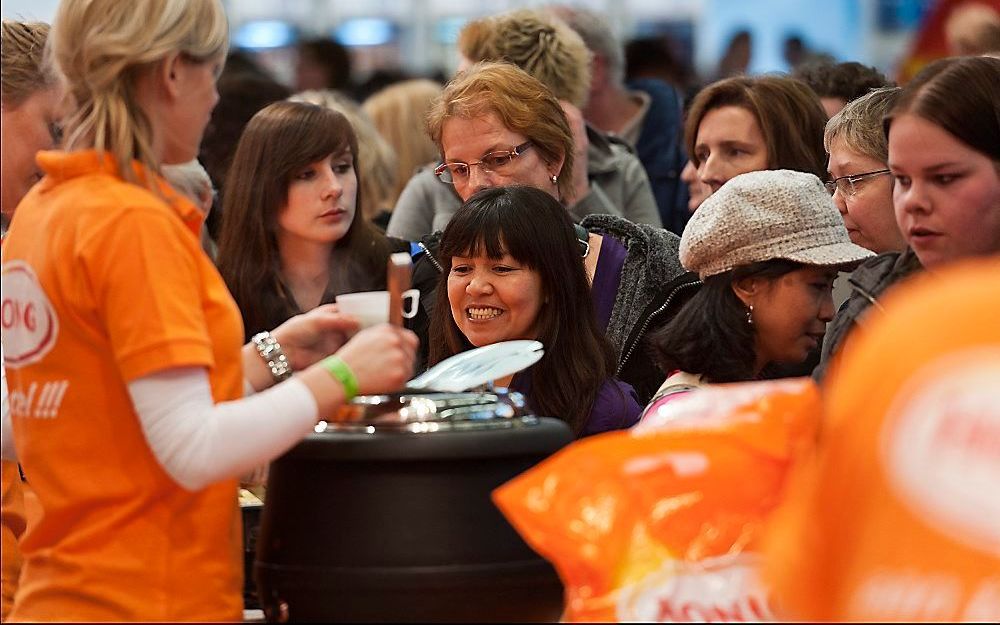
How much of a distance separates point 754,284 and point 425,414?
1.18 meters

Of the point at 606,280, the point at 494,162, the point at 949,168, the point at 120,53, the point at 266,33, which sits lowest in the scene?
the point at 266,33

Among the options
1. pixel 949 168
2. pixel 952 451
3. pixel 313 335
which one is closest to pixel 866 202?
pixel 949 168

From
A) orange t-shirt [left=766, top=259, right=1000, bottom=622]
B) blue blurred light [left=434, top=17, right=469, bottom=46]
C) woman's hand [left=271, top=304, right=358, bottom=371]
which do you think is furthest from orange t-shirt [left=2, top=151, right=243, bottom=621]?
blue blurred light [left=434, top=17, right=469, bottom=46]

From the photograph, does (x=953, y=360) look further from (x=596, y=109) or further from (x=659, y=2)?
(x=659, y=2)

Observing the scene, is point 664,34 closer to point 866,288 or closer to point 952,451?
point 866,288

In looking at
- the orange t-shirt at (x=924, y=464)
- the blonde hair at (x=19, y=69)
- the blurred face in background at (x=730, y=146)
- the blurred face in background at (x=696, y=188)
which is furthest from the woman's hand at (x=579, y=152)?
the orange t-shirt at (x=924, y=464)

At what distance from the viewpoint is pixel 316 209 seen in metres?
4.04

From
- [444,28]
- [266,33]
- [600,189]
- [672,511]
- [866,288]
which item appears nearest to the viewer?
[672,511]

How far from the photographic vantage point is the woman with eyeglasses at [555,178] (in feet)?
12.2

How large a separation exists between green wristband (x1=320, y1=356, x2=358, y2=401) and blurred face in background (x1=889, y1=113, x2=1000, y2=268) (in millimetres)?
955

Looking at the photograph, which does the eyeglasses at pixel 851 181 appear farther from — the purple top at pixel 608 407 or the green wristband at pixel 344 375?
the green wristband at pixel 344 375

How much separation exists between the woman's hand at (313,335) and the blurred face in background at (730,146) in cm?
190

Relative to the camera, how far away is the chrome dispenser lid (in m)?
2.25

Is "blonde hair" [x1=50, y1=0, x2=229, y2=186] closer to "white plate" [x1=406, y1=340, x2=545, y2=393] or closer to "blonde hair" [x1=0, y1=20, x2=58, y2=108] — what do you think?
"white plate" [x1=406, y1=340, x2=545, y2=393]
